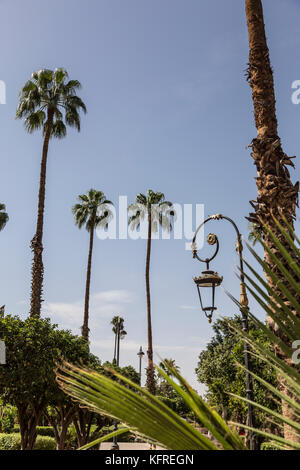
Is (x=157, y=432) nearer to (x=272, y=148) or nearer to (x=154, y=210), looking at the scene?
(x=272, y=148)

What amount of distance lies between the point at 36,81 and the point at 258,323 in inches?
999

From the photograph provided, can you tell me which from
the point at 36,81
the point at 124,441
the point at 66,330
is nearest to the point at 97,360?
the point at 66,330

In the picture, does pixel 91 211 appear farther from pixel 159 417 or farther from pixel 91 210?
pixel 159 417

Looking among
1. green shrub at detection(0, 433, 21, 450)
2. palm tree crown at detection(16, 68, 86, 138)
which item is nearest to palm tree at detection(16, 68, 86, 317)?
palm tree crown at detection(16, 68, 86, 138)

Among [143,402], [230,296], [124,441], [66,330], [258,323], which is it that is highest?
[66,330]

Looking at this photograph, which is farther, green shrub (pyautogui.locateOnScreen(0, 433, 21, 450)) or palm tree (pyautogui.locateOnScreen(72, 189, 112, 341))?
palm tree (pyautogui.locateOnScreen(72, 189, 112, 341))

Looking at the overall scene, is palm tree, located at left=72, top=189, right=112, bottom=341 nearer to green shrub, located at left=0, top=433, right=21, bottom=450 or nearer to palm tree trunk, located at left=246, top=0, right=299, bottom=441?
green shrub, located at left=0, top=433, right=21, bottom=450

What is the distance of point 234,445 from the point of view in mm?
1209

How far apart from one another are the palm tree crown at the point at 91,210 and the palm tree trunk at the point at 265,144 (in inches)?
1257

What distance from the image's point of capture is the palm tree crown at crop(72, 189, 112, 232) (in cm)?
3822

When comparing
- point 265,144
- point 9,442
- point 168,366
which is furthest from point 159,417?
point 9,442

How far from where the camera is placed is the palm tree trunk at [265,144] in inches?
228

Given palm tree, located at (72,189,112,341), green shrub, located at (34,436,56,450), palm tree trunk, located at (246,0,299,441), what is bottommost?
green shrub, located at (34,436,56,450)

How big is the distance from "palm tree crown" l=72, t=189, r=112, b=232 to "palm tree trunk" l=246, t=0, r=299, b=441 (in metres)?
31.9
